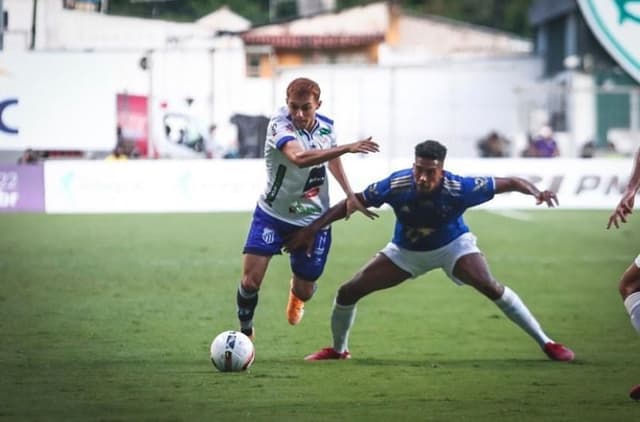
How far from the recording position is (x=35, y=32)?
28266mm

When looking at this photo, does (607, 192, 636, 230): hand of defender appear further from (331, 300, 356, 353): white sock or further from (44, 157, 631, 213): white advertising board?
(44, 157, 631, 213): white advertising board

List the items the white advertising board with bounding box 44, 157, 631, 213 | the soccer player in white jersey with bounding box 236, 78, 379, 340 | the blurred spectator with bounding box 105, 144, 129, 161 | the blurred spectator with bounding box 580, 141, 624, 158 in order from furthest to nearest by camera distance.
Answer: the blurred spectator with bounding box 580, 141, 624, 158 → the blurred spectator with bounding box 105, 144, 129, 161 → the white advertising board with bounding box 44, 157, 631, 213 → the soccer player in white jersey with bounding box 236, 78, 379, 340

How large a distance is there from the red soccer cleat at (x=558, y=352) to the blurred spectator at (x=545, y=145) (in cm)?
2213

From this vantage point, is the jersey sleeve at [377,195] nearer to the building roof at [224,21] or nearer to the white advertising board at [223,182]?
the white advertising board at [223,182]

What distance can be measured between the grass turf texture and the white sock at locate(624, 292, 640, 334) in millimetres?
508

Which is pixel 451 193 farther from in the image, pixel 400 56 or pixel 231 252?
pixel 400 56

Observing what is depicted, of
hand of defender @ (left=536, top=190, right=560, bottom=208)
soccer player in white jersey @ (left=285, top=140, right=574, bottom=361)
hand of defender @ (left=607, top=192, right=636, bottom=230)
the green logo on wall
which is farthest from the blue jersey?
the green logo on wall

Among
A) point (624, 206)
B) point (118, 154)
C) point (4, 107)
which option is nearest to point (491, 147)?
point (118, 154)

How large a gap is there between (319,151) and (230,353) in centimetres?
161

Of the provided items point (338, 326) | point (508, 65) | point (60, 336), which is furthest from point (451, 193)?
point (508, 65)

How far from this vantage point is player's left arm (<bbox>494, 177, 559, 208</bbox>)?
10391 mm

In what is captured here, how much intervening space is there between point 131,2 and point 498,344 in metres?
16.9

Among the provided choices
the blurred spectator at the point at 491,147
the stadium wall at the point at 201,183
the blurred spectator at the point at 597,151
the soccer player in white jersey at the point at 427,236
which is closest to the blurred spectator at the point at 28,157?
the stadium wall at the point at 201,183

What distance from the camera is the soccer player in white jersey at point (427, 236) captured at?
35.2ft
